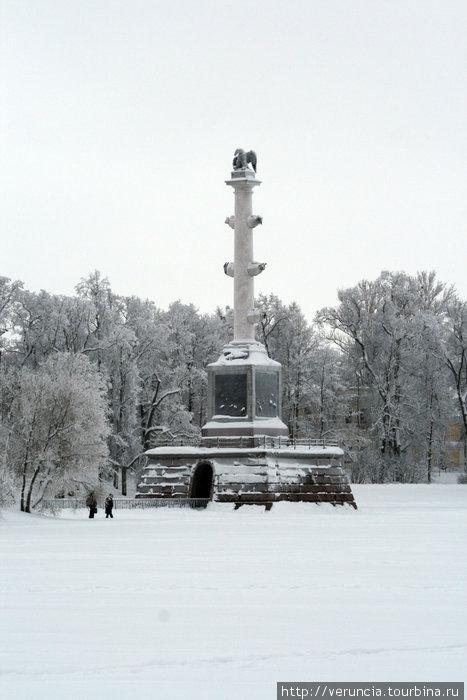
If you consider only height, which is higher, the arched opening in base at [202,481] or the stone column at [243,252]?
the stone column at [243,252]

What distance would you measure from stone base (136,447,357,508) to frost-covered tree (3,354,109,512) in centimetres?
665

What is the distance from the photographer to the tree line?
2530 inches

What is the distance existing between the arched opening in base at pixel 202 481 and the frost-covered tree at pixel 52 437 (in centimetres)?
773

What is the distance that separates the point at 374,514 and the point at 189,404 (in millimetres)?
30031

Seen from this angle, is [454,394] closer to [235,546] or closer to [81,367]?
[81,367]

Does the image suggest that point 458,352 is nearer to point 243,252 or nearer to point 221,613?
point 243,252

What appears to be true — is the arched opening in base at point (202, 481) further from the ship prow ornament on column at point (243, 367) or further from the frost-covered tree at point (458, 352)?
the frost-covered tree at point (458, 352)

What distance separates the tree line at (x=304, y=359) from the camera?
6425 cm

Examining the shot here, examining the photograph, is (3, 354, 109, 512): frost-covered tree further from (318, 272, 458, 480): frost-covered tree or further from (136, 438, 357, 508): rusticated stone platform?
(318, 272, 458, 480): frost-covered tree

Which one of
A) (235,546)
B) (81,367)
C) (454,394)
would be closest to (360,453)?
(454,394)

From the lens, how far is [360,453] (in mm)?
67312

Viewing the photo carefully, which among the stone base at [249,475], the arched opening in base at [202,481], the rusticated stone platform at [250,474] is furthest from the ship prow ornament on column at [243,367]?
the stone base at [249,475]

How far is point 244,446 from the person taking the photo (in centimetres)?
4691

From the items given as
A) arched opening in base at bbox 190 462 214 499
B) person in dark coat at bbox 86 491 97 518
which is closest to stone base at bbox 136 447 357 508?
arched opening in base at bbox 190 462 214 499
